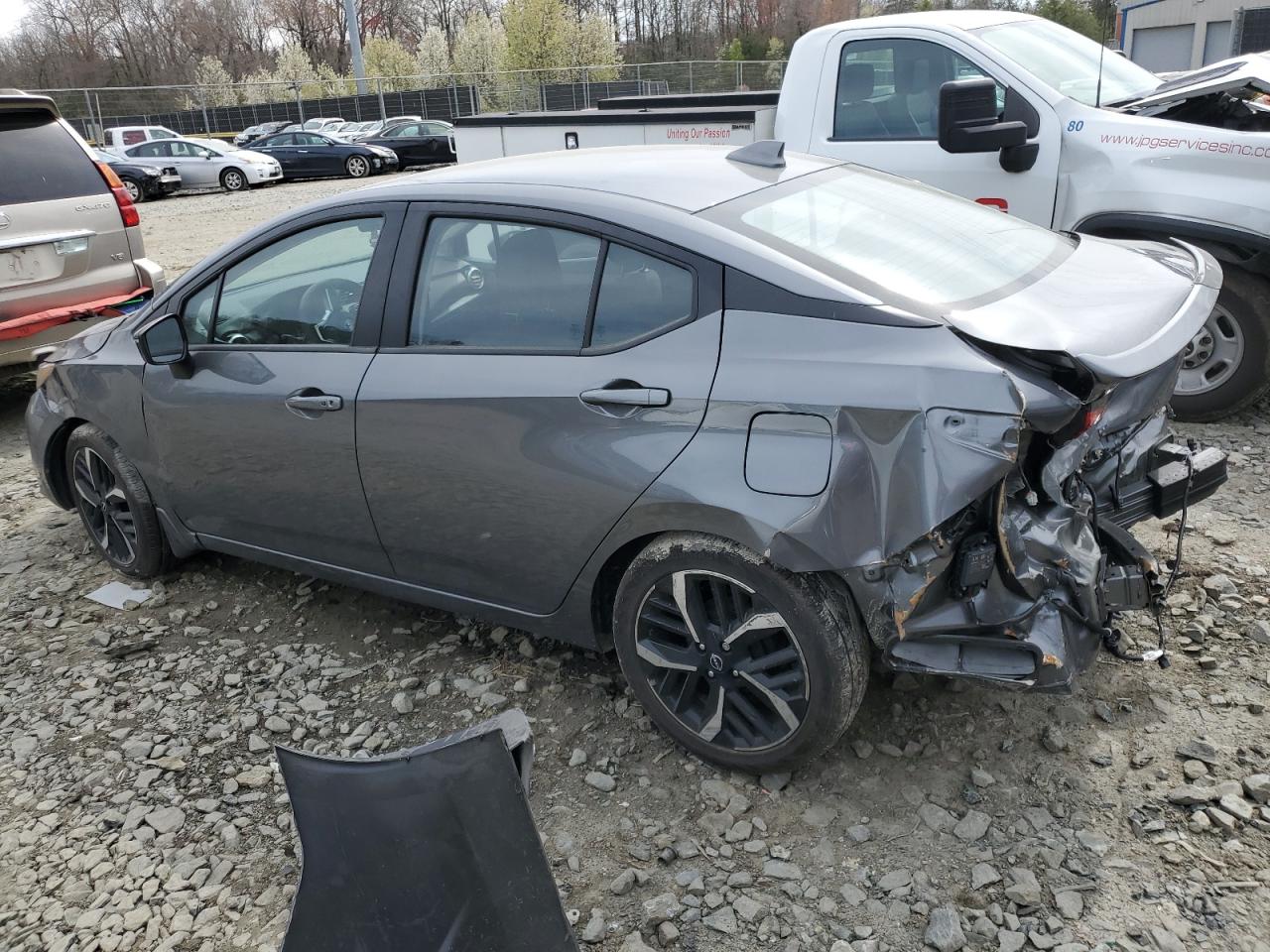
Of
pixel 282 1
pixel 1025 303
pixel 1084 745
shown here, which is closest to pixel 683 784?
pixel 1084 745

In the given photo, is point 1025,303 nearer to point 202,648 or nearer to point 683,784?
point 683,784

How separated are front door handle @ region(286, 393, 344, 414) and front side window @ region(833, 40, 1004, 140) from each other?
3.99 metres

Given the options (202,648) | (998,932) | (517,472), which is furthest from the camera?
(202,648)

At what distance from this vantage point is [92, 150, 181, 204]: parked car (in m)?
23.2

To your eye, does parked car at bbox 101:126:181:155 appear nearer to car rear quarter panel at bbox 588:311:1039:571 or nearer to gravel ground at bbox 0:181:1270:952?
gravel ground at bbox 0:181:1270:952

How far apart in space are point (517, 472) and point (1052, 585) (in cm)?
150

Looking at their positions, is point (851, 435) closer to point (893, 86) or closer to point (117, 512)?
point (117, 512)

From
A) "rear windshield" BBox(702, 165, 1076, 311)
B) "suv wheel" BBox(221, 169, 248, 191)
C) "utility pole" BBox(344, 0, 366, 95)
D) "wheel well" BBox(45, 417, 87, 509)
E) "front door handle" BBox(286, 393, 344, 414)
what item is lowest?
"suv wheel" BBox(221, 169, 248, 191)

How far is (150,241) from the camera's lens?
15.5 metres

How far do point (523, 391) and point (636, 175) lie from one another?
0.79 metres

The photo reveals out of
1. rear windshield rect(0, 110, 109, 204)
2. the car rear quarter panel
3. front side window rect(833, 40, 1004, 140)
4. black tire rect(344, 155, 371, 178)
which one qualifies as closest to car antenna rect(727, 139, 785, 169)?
the car rear quarter panel

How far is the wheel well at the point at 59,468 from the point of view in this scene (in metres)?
4.58

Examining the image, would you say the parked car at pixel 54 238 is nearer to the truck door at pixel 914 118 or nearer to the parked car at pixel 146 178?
the truck door at pixel 914 118

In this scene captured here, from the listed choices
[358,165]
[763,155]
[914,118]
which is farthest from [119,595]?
[358,165]
